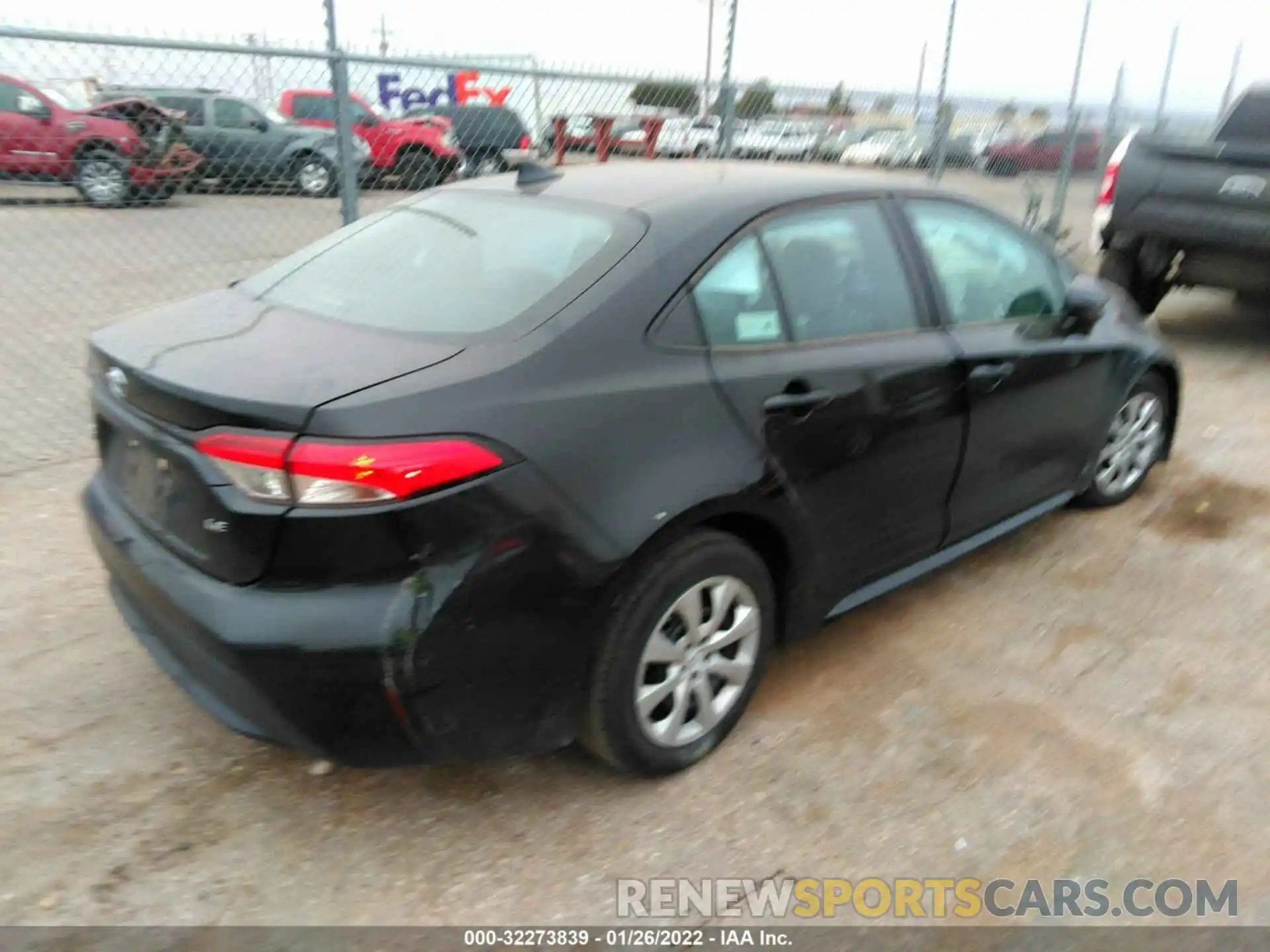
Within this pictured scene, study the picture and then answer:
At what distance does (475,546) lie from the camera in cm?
217

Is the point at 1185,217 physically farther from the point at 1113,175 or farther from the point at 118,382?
the point at 118,382

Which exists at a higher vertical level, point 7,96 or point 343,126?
point 343,126

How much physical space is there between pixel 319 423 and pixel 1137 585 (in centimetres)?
328

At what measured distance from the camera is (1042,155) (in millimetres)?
11102

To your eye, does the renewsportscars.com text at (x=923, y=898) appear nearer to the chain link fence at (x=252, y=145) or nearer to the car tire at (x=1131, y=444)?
the car tire at (x=1131, y=444)

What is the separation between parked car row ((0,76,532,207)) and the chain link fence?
20 millimetres

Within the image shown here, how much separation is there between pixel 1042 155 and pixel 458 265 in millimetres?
10185

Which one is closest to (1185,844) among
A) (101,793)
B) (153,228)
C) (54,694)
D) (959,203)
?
(959,203)

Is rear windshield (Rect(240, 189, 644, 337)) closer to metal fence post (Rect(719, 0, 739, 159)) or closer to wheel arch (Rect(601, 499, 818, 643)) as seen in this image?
wheel arch (Rect(601, 499, 818, 643))

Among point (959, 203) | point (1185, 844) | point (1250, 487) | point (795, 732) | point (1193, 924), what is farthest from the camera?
point (1250, 487)

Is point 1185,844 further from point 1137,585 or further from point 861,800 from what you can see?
point 1137,585

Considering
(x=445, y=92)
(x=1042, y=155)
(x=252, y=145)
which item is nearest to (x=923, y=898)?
(x=445, y=92)

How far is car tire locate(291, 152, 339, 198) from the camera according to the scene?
21.8ft

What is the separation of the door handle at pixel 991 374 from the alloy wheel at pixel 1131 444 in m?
1.09
